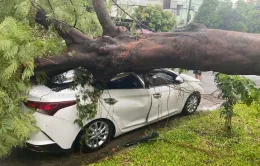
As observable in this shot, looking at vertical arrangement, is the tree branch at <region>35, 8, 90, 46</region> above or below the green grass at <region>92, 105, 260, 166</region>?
above

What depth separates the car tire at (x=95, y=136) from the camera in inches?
165

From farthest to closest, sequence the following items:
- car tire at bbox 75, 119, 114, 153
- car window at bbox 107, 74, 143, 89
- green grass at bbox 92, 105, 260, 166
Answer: car window at bbox 107, 74, 143, 89, car tire at bbox 75, 119, 114, 153, green grass at bbox 92, 105, 260, 166

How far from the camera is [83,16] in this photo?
382 cm

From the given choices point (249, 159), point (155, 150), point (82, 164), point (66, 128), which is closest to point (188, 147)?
point (155, 150)

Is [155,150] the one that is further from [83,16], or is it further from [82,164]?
[83,16]

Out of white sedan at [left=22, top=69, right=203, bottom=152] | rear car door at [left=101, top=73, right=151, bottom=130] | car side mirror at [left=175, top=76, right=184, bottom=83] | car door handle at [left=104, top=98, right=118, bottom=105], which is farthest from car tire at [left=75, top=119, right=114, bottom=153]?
car side mirror at [left=175, top=76, right=184, bottom=83]

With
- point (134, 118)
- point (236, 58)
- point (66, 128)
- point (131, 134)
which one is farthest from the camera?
point (131, 134)

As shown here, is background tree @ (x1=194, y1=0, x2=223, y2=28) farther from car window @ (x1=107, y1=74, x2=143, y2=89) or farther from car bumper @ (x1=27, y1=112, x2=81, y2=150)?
car bumper @ (x1=27, y1=112, x2=81, y2=150)

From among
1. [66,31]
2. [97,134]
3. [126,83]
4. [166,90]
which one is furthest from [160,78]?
[66,31]

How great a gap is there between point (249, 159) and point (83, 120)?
292 centimetres

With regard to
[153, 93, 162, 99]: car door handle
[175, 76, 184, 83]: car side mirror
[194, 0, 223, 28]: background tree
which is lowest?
[153, 93, 162, 99]: car door handle

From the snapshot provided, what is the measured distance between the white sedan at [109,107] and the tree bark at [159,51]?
45 centimetres

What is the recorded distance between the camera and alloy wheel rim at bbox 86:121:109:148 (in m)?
4.31

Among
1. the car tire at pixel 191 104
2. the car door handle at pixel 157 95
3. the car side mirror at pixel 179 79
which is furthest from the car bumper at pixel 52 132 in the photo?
the car tire at pixel 191 104
